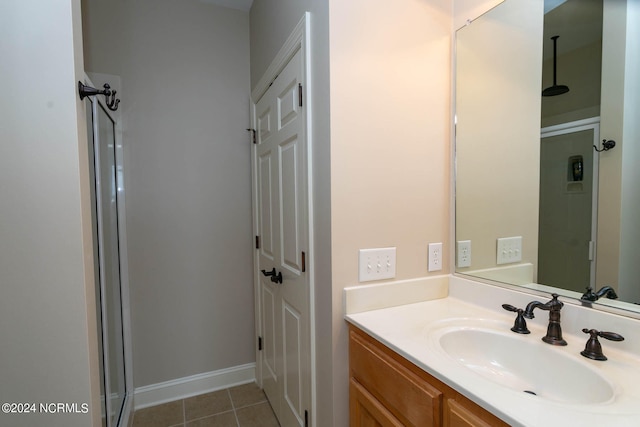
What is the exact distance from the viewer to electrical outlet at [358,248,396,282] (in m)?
1.19

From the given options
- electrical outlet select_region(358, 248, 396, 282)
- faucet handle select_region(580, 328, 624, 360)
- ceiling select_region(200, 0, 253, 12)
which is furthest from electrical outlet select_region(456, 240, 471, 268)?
ceiling select_region(200, 0, 253, 12)

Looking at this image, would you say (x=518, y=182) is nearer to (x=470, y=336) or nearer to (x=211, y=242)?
(x=470, y=336)

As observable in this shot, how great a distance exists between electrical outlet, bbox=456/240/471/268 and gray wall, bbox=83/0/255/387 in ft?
4.82

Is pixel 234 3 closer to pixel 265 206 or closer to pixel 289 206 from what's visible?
pixel 265 206

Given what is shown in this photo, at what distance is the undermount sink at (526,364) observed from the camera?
2.57ft

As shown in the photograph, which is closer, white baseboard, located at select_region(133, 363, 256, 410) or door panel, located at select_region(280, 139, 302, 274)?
door panel, located at select_region(280, 139, 302, 274)

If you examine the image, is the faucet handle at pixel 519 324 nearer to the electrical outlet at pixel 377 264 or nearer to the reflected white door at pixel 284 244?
the electrical outlet at pixel 377 264

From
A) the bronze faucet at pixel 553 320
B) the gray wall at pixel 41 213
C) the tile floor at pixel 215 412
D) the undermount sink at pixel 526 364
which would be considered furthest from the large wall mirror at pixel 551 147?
the tile floor at pixel 215 412

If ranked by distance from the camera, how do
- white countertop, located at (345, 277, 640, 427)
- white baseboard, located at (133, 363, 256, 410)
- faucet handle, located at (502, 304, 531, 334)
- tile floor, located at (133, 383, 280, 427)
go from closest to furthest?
white countertop, located at (345, 277, 640, 427)
faucet handle, located at (502, 304, 531, 334)
tile floor, located at (133, 383, 280, 427)
white baseboard, located at (133, 363, 256, 410)

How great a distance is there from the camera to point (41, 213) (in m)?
0.93

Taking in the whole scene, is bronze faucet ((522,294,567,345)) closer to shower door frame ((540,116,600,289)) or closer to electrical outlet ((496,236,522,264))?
shower door frame ((540,116,600,289))

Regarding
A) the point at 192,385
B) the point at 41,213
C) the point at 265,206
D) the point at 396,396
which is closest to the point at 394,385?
the point at 396,396

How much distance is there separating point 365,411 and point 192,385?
5.21ft

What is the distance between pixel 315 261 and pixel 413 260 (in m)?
0.43
